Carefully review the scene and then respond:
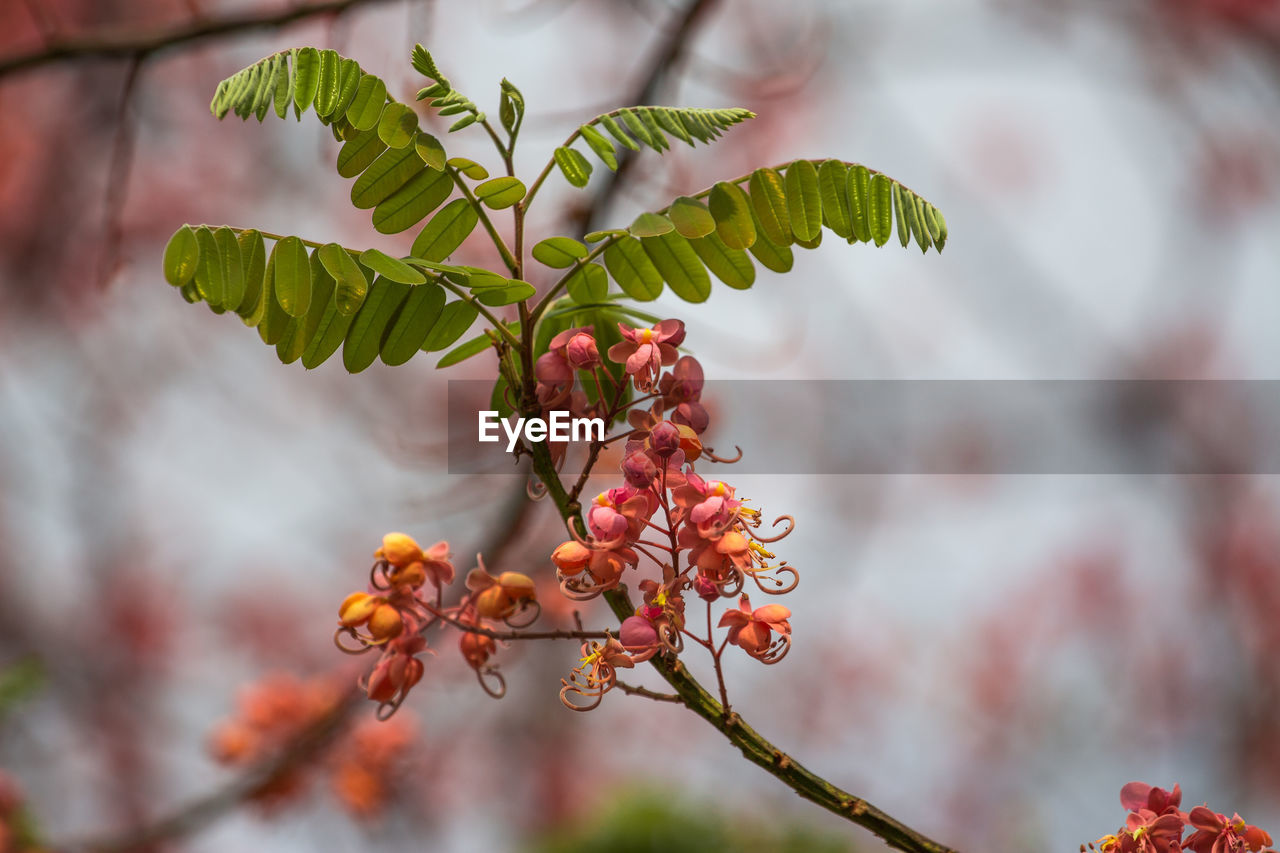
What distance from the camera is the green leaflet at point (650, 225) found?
0.94 ft

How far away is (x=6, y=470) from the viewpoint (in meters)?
1.98

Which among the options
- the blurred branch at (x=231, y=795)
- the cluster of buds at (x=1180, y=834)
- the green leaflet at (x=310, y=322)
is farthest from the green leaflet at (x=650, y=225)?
the blurred branch at (x=231, y=795)

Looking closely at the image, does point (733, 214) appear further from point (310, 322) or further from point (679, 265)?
point (310, 322)

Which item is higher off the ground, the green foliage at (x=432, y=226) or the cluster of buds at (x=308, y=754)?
the green foliage at (x=432, y=226)

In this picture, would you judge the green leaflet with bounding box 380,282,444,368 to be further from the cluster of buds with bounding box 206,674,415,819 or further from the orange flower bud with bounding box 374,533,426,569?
the cluster of buds with bounding box 206,674,415,819

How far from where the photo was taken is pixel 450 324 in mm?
317

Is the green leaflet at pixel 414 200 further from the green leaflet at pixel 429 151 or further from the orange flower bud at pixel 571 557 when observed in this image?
the orange flower bud at pixel 571 557

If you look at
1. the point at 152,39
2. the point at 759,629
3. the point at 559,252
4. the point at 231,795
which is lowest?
the point at 231,795

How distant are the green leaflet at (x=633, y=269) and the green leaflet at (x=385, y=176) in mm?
79

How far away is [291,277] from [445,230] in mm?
59

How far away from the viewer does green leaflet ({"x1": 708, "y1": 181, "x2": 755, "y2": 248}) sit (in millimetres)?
295

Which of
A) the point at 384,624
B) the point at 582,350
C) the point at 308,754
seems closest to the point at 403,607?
the point at 384,624

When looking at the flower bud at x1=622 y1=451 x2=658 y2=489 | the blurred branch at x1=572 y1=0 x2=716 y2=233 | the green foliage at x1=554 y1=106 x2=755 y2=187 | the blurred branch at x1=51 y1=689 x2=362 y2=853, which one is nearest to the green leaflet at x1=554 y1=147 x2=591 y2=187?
the green foliage at x1=554 y1=106 x2=755 y2=187

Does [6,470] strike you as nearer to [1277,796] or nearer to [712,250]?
[712,250]
